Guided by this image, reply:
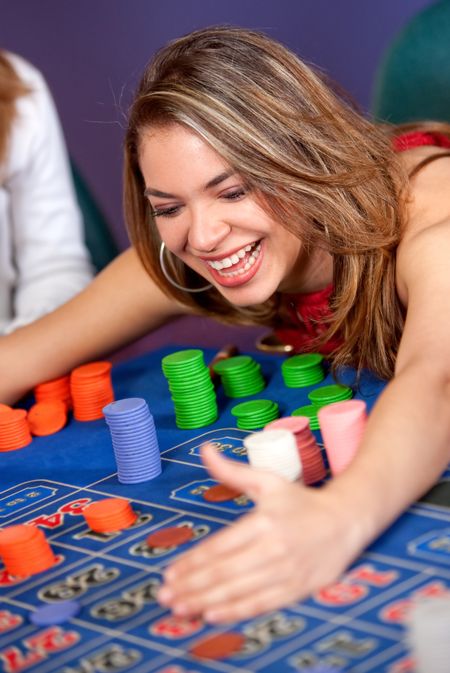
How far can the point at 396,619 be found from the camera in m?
1.47

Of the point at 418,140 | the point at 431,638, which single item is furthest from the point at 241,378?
the point at 431,638

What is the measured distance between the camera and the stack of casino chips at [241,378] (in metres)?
2.52

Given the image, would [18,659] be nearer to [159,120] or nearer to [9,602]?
[9,602]

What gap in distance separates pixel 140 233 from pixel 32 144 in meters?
1.16

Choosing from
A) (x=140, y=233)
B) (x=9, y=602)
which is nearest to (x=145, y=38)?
(x=140, y=233)

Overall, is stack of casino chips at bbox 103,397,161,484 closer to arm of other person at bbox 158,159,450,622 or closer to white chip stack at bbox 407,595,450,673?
arm of other person at bbox 158,159,450,622

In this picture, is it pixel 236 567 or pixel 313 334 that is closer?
pixel 236 567

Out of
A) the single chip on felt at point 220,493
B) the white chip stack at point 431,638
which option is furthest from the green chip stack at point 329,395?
the white chip stack at point 431,638

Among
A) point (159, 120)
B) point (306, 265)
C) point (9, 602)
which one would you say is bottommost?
point (9, 602)

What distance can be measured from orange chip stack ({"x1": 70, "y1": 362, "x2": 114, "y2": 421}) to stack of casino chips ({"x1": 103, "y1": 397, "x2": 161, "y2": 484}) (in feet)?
1.29

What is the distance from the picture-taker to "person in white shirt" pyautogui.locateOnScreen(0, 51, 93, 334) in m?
3.58

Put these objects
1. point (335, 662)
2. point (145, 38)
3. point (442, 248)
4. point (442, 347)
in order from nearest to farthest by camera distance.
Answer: point (335, 662), point (442, 347), point (442, 248), point (145, 38)

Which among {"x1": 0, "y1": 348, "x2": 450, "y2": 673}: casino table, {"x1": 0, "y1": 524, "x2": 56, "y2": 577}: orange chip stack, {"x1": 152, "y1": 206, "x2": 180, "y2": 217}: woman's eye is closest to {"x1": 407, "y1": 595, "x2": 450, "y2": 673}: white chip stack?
{"x1": 0, "y1": 348, "x2": 450, "y2": 673}: casino table

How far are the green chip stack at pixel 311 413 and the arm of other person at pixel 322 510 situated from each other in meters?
0.28
